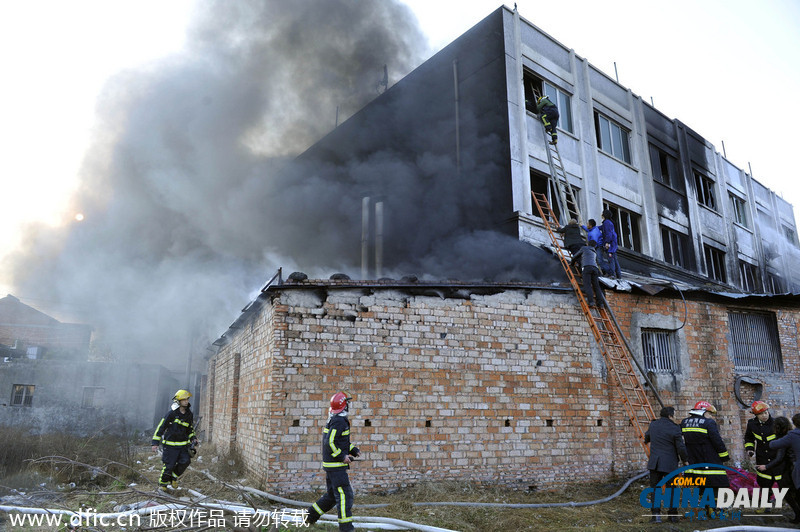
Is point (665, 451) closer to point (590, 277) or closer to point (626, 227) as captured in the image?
point (590, 277)

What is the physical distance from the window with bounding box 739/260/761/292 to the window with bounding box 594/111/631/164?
7.31 meters

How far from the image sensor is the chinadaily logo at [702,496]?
5695mm

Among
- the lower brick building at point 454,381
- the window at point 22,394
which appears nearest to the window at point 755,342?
the lower brick building at point 454,381

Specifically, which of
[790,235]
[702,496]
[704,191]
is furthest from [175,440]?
[790,235]

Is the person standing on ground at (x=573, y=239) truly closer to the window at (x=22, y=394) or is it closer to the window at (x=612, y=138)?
the window at (x=612, y=138)

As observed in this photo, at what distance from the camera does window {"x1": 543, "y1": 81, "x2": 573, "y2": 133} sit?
12531 mm

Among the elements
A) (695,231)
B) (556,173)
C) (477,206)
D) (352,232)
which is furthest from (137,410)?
(695,231)

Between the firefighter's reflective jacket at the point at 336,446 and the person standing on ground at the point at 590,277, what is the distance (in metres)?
4.89

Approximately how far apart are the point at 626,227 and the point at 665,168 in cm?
348

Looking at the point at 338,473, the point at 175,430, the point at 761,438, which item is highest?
the point at 175,430

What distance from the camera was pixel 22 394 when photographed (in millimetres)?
19594

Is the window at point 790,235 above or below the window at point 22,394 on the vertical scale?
above

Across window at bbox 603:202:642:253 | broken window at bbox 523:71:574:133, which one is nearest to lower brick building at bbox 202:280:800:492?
window at bbox 603:202:642:253

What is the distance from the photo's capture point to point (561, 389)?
25.3 feet
